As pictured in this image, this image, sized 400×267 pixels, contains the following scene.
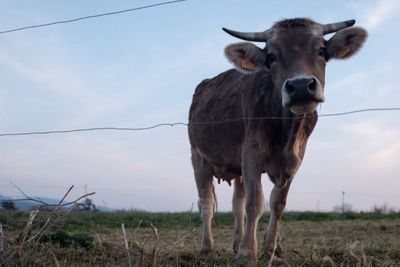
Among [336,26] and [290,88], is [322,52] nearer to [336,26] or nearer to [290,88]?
[336,26]

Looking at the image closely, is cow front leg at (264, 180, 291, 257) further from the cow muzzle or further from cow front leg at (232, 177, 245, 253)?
the cow muzzle

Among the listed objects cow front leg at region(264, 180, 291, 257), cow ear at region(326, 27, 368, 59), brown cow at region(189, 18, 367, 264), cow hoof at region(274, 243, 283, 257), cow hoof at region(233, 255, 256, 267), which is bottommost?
cow hoof at region(233, 255, 256, 267)

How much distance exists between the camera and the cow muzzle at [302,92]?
530 cm

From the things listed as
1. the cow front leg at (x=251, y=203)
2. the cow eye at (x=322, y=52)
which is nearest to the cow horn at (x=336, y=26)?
the cow eye at (x=322, y=52)

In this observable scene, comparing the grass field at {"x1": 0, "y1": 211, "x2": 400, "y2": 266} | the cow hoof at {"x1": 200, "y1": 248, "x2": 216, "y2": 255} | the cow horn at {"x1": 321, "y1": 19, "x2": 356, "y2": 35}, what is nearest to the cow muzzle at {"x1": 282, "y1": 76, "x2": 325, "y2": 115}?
the cow horn at {"x1": 321, "y1": 19, "x2": 356, "y2": 35}

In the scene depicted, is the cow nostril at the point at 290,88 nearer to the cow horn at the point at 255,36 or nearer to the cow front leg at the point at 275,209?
the cow horn at the point at 255,36

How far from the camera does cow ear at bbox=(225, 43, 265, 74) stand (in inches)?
259

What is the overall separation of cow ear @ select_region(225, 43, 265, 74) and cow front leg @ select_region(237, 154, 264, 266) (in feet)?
3.27

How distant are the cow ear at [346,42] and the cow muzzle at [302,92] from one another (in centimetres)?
110

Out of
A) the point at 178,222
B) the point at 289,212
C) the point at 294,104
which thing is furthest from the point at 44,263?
the point at 289,212

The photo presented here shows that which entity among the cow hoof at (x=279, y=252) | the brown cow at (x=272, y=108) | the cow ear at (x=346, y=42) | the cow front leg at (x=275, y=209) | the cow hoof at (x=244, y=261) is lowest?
the cow hoof at (x=244, y=261)

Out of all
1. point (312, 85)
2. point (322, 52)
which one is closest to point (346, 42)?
point (322, 52)

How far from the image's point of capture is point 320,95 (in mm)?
5379

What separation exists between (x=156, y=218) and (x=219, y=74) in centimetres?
1077
